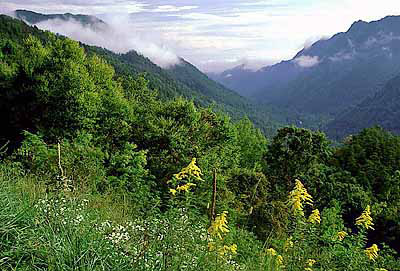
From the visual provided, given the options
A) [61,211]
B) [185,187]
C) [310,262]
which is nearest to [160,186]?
[310,262]

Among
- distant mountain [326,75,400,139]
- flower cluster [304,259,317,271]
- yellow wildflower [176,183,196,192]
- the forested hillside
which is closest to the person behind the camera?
the forested hillside

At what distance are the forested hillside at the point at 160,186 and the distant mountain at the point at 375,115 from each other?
392 feet

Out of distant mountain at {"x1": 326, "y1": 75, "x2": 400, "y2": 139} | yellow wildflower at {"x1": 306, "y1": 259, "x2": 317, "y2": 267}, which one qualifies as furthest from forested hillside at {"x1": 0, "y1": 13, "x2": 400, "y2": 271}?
distant mountain at {"x1": 326, "y1": 75, "x2": 400, "y2": 139}

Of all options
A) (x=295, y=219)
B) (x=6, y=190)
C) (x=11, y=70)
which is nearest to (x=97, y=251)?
(x=6, y=190)

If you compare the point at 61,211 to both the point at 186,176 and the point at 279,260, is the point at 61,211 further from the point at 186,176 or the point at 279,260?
the point at 279,260

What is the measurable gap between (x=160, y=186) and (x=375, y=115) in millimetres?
152344

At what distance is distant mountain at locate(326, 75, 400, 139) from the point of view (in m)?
142

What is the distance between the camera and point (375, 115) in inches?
6009

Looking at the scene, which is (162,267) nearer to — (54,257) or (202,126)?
(54,257)

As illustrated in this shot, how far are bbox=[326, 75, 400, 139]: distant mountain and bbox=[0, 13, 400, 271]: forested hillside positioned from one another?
392ft

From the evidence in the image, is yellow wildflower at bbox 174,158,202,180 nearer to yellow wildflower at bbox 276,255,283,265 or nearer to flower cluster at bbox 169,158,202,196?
flower cluster at bbox 169,158,202,196

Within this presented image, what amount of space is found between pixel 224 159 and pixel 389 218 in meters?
8.05

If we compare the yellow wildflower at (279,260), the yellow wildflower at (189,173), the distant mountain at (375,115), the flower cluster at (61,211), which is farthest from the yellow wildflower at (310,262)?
the distant mountain at (375,115)

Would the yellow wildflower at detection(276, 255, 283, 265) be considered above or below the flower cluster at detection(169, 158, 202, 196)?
below
